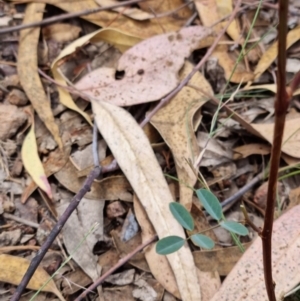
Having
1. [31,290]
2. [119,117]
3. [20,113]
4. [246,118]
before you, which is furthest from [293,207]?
[20,113]

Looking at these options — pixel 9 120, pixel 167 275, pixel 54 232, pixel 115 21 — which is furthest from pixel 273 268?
pixel 115 21

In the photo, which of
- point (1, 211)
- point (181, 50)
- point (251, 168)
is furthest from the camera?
point (181, 50)

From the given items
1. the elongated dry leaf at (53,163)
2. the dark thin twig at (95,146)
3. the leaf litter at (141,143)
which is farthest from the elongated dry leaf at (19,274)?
the dark thin twig at (95,146)

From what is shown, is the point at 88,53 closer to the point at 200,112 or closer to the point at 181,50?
the point at 181,50

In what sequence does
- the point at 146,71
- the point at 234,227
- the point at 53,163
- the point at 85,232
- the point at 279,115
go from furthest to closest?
1. the point at 146,71
2. the point at 53,163
3. the point at 85,232
4. the point at 234,227
5. the point at 279,115

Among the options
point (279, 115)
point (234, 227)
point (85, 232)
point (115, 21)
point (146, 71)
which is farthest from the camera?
point (115, 21)

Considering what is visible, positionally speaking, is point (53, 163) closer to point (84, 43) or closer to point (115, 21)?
point (84, 43)
